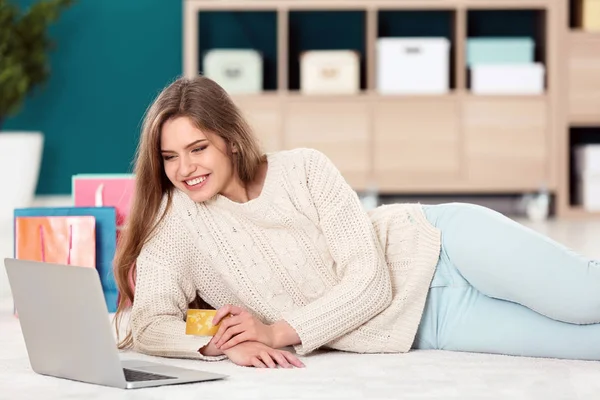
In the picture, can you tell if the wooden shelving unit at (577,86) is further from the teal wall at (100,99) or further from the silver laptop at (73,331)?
the silver laptop at (73,331)

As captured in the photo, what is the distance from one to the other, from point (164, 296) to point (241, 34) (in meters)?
3.30

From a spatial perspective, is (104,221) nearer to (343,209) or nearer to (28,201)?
(343,209)

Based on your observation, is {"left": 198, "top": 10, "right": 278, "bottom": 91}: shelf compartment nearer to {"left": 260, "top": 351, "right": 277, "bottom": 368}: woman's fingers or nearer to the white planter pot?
the white planter pot

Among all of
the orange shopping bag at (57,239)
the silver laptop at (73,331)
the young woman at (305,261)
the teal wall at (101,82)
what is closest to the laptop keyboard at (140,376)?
the silver laptop at (73,331)

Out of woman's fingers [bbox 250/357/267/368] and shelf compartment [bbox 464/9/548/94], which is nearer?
woman's fingers [bbox 250/357/267/368]

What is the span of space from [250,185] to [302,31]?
3141 millimetres

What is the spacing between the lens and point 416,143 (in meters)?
4.57

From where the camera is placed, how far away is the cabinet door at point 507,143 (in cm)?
456

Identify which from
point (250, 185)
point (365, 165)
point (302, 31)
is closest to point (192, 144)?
point (250, 185)

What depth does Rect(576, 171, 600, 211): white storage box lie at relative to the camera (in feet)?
15.1

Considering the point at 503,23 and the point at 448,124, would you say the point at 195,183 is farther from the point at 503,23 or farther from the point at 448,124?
the point at 503,23

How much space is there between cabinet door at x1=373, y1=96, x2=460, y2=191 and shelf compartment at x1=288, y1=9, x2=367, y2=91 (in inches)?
18.6

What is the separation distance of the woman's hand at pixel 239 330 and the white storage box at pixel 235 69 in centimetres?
293

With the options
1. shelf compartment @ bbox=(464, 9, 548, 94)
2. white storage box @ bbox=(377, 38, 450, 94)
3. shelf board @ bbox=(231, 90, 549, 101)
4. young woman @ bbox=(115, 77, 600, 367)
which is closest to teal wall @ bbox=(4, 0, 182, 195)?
shelf board @ bbox=(231, 90, 549, 101)
